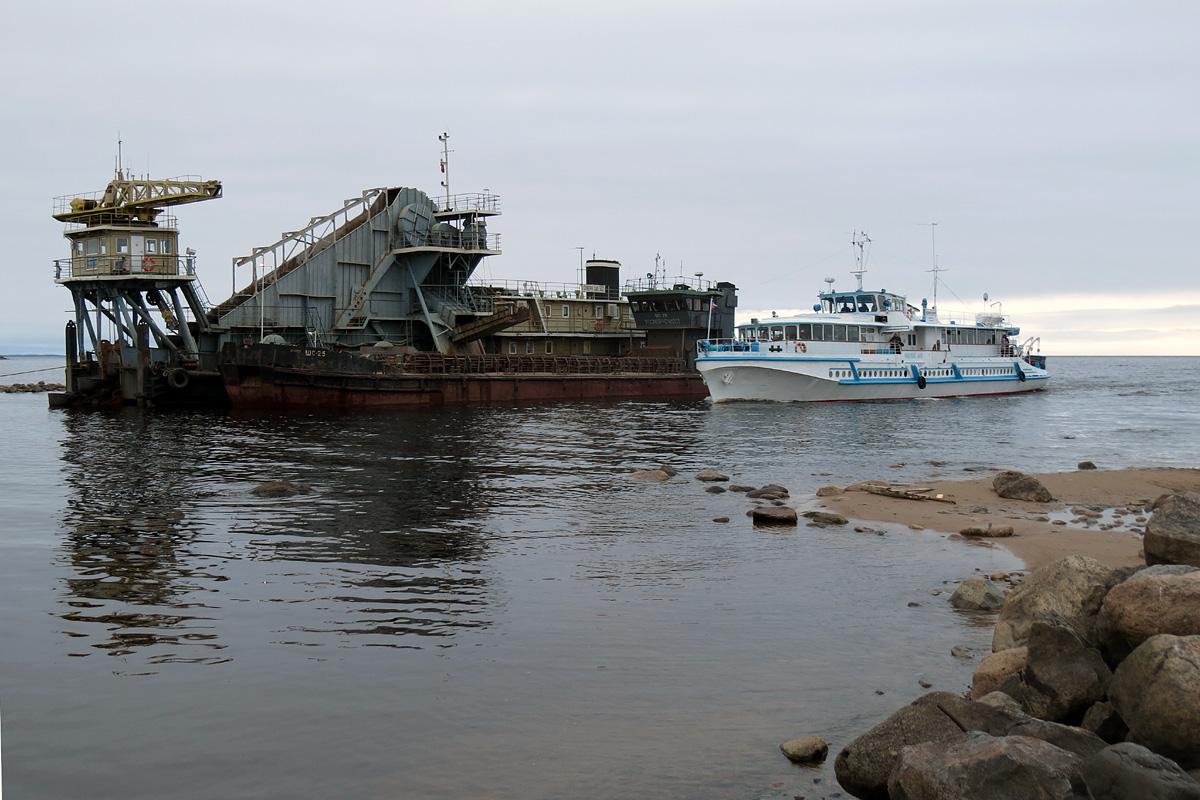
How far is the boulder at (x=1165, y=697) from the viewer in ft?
20.6

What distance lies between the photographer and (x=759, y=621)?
439 inches

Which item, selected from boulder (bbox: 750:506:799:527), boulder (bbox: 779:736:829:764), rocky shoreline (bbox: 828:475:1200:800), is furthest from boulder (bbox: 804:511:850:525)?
boulder (bbox: 779:736:829:764)

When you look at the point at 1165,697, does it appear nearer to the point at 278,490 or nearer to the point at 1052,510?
the point at 1052,510

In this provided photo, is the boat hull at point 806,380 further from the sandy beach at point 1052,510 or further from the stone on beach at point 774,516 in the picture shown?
the stone on beach at point 774,516

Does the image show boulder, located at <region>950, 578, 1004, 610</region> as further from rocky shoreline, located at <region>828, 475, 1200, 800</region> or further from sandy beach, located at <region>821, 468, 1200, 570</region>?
rocky shoreline, located at <region>828, 475, 1200, 800</region>

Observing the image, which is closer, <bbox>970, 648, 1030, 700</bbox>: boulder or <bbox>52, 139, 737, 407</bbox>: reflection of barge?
<bbox>970, 648, 1030, 700</bbox>: boulder

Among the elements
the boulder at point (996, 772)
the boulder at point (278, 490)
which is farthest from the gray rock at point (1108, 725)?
the boulder at point (278, 490)

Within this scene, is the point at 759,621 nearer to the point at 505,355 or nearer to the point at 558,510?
the point at 558,510

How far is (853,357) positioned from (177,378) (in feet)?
115

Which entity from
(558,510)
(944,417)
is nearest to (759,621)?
(558,510)

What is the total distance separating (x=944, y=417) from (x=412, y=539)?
34126 mm

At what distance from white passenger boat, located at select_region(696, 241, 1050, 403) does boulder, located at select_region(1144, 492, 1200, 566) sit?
4115 centimetres

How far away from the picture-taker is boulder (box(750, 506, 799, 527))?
17.1 meters

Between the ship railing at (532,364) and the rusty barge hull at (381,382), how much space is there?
0.08 m
